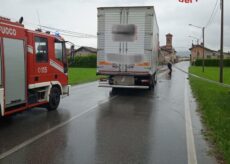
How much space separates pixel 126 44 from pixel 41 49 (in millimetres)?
6266

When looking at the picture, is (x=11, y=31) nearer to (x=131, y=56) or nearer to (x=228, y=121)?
(x=228, y=121)

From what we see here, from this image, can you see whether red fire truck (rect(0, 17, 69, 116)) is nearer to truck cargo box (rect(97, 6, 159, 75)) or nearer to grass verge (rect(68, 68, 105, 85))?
truck cargo box (rect(97, 6, 159, 75))

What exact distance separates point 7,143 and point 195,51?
140 m

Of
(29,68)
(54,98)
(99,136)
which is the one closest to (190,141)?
(99,136)

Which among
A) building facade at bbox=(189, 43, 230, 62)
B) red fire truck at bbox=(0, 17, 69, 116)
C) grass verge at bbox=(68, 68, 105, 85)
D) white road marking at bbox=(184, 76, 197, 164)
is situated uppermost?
building facade at bbox=(189, 43, 230, 62)

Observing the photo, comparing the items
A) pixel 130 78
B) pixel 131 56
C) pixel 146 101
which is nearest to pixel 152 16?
pixel 131 56

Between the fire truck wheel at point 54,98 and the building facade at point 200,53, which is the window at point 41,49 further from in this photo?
the building facade at point 200,53

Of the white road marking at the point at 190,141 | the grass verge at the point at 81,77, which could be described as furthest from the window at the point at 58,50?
the grass verge at the point at 81,77

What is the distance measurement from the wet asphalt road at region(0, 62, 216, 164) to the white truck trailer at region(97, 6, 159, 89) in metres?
4.24

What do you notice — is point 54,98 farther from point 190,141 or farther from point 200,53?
point 200,53

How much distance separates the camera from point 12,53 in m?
8.41

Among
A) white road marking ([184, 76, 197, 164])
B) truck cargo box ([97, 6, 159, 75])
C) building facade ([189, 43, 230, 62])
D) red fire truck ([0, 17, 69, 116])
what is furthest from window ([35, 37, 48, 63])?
building facade ([189, 43, 230, 62])

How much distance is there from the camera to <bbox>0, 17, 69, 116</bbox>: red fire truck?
8.18 metres

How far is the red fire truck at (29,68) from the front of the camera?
26.8ft
